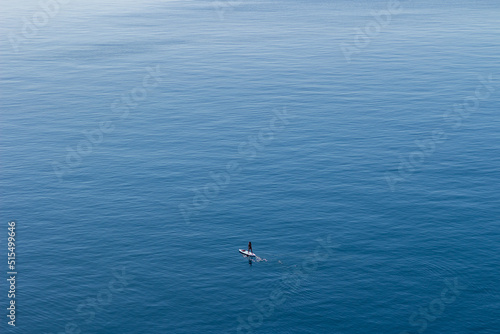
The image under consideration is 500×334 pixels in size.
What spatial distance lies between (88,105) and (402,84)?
9330 cm

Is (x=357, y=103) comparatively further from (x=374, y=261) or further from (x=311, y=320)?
(x=311, y=320)

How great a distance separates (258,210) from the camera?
121 meters

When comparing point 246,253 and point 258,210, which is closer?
point 246,253

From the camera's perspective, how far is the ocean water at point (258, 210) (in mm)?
92750

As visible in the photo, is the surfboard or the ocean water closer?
the ocean water

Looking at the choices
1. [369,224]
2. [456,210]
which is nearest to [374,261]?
[369,224]

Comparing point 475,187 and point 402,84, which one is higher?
point 402,84

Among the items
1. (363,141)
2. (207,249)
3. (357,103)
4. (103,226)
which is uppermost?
(357,103)

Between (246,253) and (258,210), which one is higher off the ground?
(258,210)

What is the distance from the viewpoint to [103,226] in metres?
117

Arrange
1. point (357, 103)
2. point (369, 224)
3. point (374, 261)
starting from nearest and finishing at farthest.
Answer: point (374, 261) → point (369, 224) → point (357, 103)

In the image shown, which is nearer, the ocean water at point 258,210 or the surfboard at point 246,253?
the ocean water at point 258,210

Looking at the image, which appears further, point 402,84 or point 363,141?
point 402,84

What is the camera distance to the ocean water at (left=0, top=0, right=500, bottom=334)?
92750 mm
